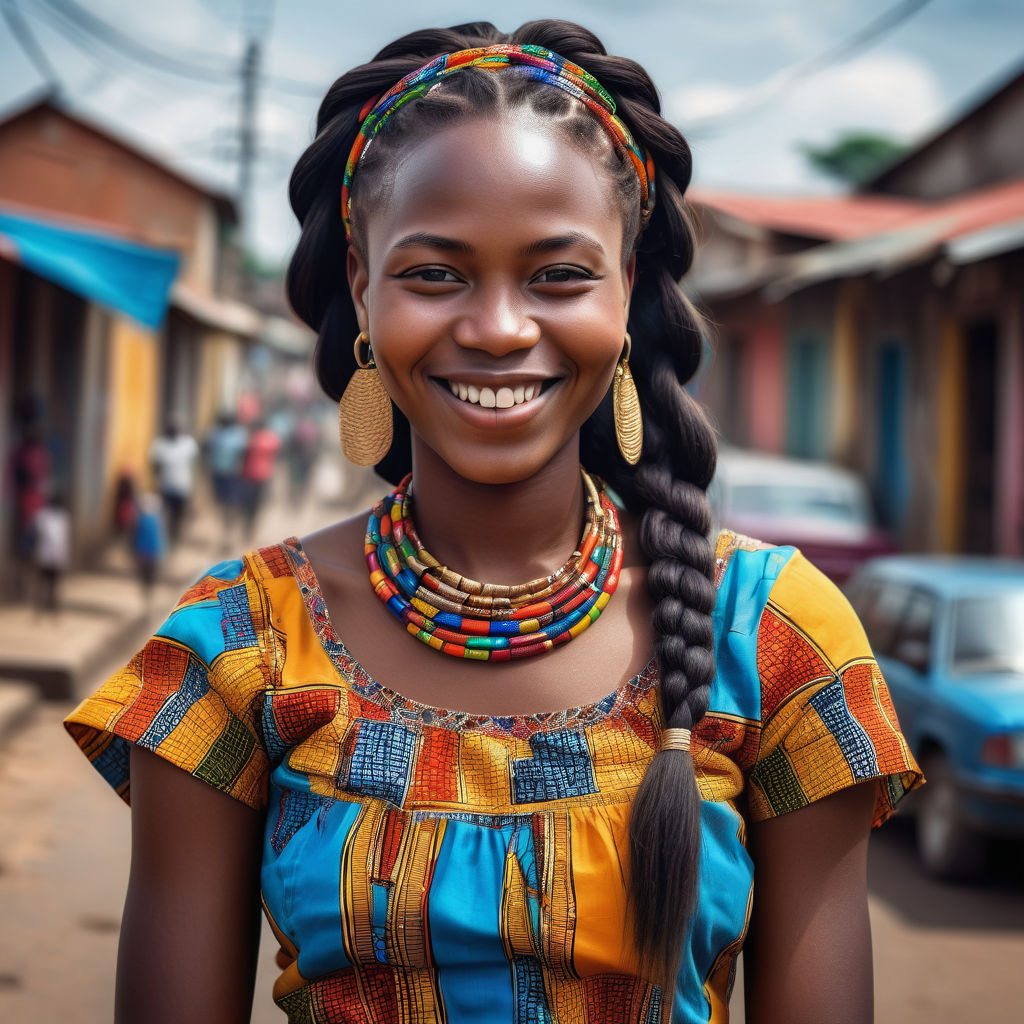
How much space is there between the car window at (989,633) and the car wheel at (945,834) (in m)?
0.46

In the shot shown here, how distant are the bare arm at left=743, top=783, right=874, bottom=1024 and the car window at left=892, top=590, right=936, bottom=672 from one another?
15.4 feet

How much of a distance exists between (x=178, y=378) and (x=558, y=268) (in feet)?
64.1

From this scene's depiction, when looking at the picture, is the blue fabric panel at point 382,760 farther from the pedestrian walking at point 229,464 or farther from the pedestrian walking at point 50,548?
the pedestrian walking at point 229,464

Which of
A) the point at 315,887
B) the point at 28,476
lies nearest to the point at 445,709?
the point at 315,887

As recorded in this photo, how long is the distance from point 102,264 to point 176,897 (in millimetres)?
9346

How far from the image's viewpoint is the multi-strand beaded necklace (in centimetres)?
180

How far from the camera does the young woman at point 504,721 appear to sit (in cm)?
162

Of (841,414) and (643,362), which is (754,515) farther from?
(643,362)

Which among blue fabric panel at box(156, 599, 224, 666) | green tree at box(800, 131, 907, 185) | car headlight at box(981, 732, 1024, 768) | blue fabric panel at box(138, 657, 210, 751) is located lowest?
car headlight at box(981, 732, 1024, 768)

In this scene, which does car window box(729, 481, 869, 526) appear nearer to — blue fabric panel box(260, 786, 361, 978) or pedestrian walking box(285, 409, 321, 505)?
pedestrian walking box(285, 409, 321, 505)

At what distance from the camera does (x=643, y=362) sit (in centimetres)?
197

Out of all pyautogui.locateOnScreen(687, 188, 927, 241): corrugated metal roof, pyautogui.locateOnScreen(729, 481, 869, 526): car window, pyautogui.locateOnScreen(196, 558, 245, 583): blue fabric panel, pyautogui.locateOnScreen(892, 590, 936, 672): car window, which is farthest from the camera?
pyautogui.locateOnScreen(687, 188, 927, 241): corrugated metal roof

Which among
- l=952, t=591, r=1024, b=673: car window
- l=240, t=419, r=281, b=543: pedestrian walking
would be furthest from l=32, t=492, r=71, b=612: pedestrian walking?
l=952, t=591, r=1024, b=673: car window

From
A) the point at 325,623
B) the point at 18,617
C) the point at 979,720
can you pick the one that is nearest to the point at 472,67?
the point at 325,623
